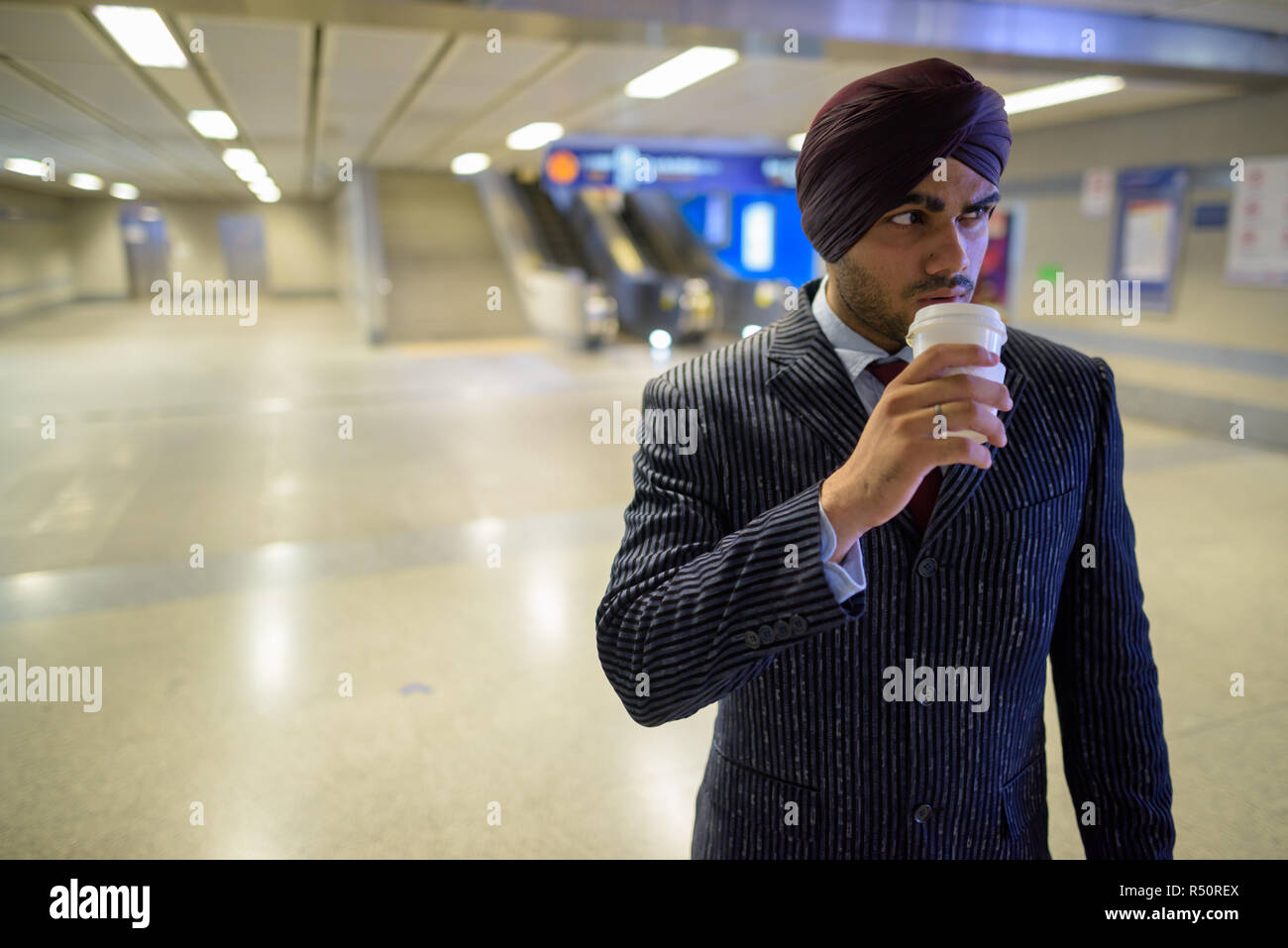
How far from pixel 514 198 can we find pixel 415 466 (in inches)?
480

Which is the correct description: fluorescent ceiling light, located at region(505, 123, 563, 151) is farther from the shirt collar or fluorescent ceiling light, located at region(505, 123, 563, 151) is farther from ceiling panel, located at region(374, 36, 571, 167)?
the shirt collar

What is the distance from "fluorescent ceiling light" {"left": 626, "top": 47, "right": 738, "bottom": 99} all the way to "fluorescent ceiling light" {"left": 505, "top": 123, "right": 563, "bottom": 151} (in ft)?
8.08

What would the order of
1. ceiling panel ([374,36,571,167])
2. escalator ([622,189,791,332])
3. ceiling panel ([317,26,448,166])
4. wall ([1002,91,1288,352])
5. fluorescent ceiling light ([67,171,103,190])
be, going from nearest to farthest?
1. ceiling panel ([317,26,448,166])
2. ceiling panel ([374,36,571,167])
3. wall ([1002,91,1288,352])
4. escalator ([622,189,791,332])
5. fluorescent ceiling light ([67,171,103,190])

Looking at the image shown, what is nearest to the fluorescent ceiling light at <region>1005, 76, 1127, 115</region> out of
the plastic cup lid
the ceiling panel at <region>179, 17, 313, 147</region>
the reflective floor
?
the reflective floor

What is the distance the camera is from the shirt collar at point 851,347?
1055mm

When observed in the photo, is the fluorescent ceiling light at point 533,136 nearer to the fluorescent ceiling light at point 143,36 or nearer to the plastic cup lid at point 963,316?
the fluorescent ceiling light at point 143,36

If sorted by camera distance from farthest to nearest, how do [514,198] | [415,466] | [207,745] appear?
[514,198]
[415,466]
[207,745]

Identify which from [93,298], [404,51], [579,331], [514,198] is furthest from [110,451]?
[93,298]

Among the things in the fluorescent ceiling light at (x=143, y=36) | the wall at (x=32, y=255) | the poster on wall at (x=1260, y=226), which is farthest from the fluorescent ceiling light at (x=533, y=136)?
the poster on wall at (x=1260, y=226)

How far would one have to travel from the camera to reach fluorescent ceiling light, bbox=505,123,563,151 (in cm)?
1001

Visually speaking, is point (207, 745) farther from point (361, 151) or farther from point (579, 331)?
point (361, 151)

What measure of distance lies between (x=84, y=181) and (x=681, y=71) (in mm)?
14370

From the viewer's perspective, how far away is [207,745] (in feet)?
9.90
